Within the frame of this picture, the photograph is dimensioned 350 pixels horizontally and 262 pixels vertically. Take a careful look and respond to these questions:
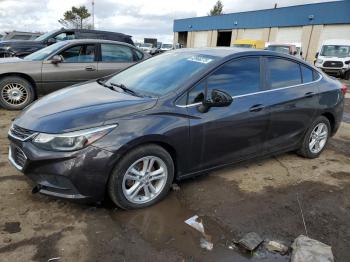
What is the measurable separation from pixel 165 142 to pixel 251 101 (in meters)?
1.25

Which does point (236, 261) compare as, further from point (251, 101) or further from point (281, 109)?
point (281, 109)

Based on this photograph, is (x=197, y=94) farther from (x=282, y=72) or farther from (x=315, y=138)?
(x=315, y=138)

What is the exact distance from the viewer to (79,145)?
3.07 m

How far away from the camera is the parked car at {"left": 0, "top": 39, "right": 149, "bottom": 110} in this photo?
7.22 meters

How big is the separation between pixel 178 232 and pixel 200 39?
45343 millimetres

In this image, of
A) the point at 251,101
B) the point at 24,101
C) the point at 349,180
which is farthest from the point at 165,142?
the point at 24,101

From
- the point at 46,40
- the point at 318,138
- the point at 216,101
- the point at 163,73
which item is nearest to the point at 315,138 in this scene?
the point at 318,138

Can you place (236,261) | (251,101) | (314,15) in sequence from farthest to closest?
(314,15) < (251,101) < (236,261)

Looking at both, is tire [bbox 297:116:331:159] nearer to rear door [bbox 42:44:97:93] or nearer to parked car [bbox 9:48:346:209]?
parked car [bbox 9:48:346:209]

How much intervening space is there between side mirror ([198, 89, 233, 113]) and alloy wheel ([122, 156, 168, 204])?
72 centimetres

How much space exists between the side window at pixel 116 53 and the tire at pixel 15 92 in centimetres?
185

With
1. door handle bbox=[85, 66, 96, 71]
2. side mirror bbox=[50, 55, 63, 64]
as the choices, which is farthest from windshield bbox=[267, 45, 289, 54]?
side mirror bbox=[50, 55, 63, 64]

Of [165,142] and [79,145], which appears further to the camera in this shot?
[165,142]

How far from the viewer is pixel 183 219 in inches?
135
